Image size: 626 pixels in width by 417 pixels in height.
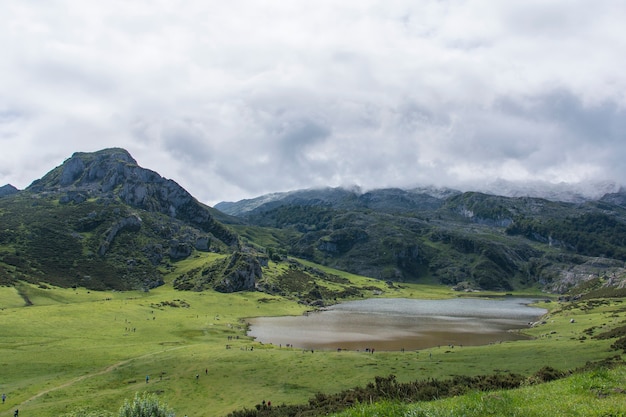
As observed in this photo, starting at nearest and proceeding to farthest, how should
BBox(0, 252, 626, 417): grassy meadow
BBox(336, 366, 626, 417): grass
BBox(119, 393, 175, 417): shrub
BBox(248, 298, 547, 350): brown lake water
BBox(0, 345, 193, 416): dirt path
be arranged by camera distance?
BBox(336, 366, 626, 417): grass
BBox(119, 393, 175, 417): shrub
BBox(0, 345, 193, 416): dirt path
BBox(0, 252, 626, 417): grassy meadow
BBox(248, 298, 547, 350): brown lake water

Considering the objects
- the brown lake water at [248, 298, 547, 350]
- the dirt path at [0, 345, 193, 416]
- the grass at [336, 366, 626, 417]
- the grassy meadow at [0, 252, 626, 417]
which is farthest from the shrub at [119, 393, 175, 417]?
the brown lake water at [248, 298, 547, 350]

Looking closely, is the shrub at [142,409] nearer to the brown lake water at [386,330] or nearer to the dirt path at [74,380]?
the dirt path at [74,380]

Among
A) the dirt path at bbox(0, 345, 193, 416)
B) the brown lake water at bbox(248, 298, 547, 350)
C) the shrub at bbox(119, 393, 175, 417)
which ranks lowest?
the brown lake water at bbox(248, 298, 547, 350)

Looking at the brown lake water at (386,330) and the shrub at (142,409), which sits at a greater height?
the shrub at (142,409)

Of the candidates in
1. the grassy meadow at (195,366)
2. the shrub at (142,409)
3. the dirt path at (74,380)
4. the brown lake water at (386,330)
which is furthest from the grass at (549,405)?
the brown lake water at (386,330)

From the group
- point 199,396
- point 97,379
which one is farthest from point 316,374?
point 97,379

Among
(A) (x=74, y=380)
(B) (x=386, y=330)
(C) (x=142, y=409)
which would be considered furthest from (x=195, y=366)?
(B) (x=386, y=330)

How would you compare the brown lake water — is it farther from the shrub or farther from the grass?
the grass

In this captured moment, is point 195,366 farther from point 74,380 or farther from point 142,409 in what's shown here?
point 142,409

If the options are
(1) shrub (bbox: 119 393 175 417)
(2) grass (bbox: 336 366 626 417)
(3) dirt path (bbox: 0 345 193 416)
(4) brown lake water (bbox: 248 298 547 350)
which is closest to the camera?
(2) grass (bbox: 336 366 626 417)

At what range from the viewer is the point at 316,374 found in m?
69.8

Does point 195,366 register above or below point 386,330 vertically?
above

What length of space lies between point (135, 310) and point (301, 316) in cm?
7523

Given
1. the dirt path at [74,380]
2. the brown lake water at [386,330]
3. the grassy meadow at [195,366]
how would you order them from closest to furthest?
the dirt path at [74,380] → the grassy meadow at [195,366] → the brown lake water at [386,330]
